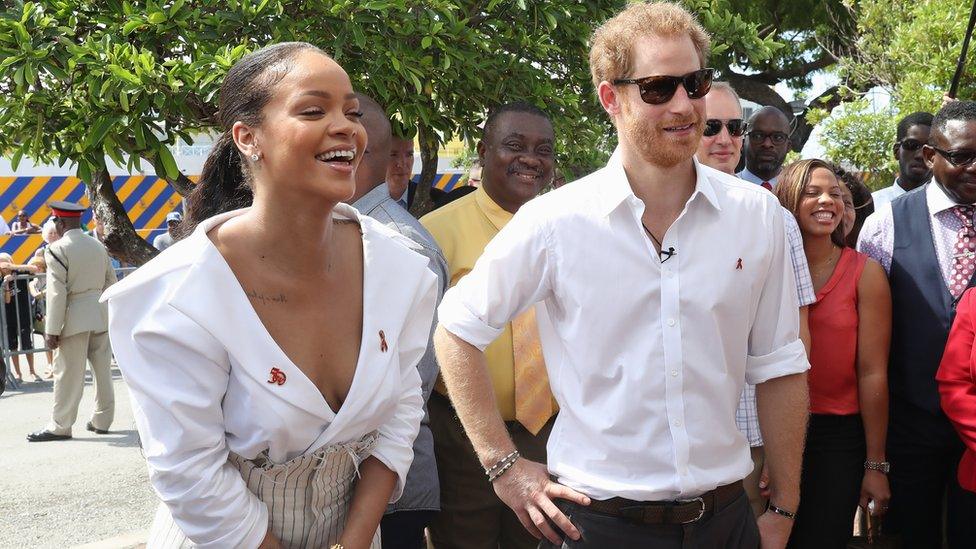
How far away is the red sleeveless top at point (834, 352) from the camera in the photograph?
12.5 feet

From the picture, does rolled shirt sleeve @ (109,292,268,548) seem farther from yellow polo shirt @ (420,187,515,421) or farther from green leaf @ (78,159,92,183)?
green leaf @ (78,159,92,183)

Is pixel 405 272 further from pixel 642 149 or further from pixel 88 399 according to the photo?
pixel 88 399

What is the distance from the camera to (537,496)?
2.67 m

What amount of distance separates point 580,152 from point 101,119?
2.98 m

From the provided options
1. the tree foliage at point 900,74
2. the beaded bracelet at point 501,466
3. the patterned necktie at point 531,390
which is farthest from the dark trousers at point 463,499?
the tree foliage at point 900,74

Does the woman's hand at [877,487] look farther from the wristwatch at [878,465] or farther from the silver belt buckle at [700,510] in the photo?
the silver belt buckle at [700,510]

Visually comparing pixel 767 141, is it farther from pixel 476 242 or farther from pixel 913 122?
pixel 476 242

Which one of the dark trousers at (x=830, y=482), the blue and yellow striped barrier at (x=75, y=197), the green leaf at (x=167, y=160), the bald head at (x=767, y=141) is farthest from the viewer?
the blue and yellow striped barrier at (x=75, y=197)

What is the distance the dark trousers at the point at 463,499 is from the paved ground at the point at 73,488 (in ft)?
8.90

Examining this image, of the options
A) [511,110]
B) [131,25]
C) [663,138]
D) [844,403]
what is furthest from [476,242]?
[131,25]

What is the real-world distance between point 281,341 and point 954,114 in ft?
9.73

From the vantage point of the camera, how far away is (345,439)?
2.45 meters

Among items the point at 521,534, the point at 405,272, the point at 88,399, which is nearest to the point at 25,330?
the point at 88,399

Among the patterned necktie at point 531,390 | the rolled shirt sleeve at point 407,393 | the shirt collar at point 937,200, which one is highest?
the shirt collar at point 937,200
